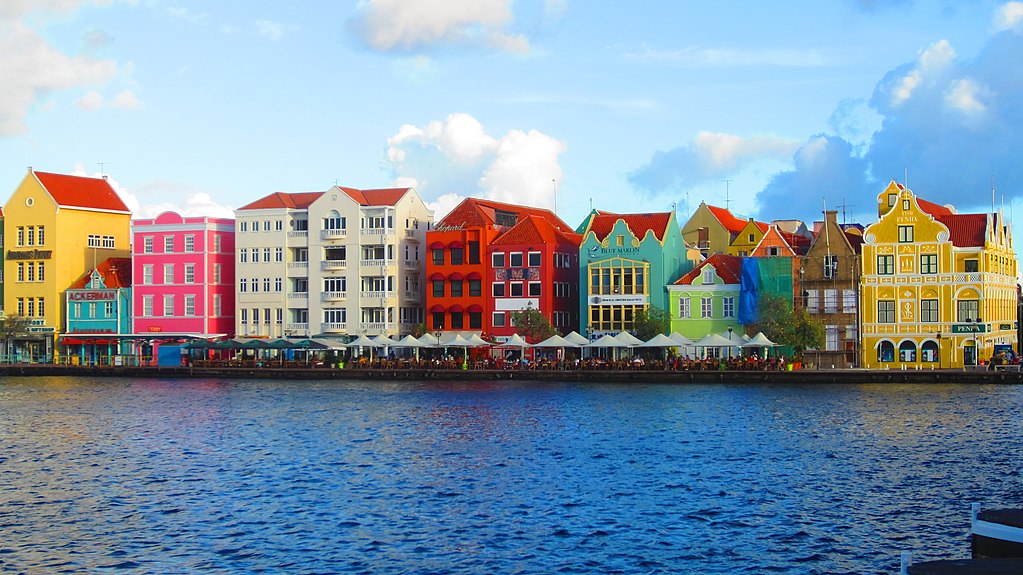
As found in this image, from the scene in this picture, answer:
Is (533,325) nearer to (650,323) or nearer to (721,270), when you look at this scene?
(650,323)

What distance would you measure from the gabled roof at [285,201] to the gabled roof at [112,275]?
14624 millimetres

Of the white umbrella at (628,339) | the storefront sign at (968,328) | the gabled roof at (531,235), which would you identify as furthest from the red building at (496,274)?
the storefront sign at (968,328)

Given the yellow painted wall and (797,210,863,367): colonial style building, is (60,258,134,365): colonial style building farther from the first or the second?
(797,210,863,367): colonial style building

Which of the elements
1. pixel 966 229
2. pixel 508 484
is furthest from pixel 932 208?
pixel 508 484

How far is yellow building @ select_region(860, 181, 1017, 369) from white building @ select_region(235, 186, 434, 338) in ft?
125

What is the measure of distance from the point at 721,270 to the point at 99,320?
185 feet

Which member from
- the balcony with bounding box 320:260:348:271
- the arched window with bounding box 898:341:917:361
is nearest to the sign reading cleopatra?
the balcony with bounding box 320:260:348:271

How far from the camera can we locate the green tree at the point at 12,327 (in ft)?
385

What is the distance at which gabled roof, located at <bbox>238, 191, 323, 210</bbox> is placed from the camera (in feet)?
378

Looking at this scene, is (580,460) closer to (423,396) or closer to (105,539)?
(105,539)

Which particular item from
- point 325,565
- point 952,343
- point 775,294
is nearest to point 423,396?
point 775,294

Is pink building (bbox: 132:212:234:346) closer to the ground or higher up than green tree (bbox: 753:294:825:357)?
higher up

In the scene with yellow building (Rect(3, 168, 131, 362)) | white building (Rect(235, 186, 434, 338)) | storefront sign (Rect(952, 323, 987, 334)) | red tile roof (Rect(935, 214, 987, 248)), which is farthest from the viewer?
yellow building (Rect(3, 168, 131, 362))

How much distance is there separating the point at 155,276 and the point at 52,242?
10893 mm
